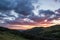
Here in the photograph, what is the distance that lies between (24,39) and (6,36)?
1.71 metres

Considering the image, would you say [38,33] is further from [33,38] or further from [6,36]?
[6,36]

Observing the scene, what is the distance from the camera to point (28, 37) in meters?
13.0

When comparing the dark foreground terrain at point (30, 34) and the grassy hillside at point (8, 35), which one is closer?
the dark foreground terrain at point (30, 34)

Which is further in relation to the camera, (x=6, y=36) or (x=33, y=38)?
(x=6, y=36)

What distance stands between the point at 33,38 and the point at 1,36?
9.22ft

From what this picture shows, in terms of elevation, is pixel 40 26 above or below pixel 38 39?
above

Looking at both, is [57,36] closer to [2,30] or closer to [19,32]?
[19,32]

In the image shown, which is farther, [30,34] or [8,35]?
[8,35]

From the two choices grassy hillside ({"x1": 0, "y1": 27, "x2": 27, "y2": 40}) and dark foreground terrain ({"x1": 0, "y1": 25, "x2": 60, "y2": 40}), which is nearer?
dark foreground terrain ({"x1": 0, "y1": 25, "x2": 60, "y2": 40})

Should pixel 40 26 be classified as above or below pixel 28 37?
above

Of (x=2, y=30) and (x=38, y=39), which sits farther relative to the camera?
(x=2, y=30)

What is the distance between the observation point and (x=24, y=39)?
43.3 feet

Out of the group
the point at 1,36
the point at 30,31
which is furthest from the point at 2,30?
the point at 30,31

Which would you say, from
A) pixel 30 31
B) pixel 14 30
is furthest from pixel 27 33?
pixel 14 30
